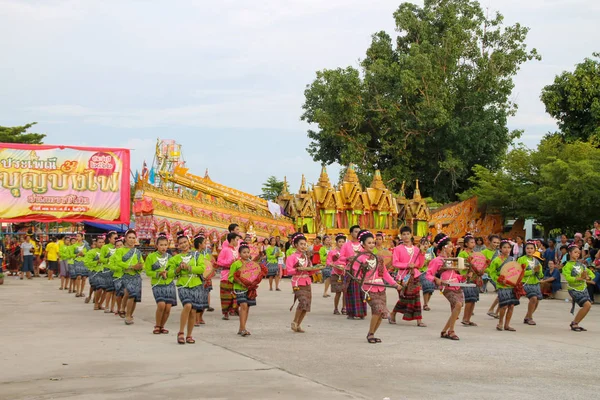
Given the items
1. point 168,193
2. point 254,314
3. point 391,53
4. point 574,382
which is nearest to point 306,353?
point 574,382

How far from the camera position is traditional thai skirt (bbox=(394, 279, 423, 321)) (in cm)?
1458

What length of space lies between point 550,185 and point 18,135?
31.9 metres

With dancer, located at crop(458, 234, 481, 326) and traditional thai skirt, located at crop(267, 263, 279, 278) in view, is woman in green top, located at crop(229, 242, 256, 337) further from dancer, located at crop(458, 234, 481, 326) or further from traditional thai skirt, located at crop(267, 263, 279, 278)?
traditional thai skirt, located at crop(267, 263, 279, 278)

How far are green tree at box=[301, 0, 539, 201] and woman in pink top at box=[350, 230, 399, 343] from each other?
1162 inches

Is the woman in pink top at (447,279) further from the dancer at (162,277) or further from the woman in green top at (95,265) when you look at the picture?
the woman in green top at (95,265)

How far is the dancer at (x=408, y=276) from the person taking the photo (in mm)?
13758

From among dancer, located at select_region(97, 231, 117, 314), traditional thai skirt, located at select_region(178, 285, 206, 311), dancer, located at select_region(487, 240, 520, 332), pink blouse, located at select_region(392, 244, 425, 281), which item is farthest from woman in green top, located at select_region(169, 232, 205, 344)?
dancer, located at select_region(487, 240, 520, 332)

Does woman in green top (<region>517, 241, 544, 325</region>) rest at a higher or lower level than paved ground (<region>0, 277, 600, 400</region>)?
higher

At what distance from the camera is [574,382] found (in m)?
8.93

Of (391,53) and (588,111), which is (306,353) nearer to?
(588,111)

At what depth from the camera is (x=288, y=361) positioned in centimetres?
1007

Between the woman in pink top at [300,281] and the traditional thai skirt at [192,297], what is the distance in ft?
5.93

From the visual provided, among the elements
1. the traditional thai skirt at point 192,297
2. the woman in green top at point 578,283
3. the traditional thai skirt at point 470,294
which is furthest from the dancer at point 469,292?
the traditional thai skirt at point 192,297

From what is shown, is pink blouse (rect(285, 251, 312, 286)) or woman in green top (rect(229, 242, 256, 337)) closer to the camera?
woman in green top (rect(229, 242, 256, 337))
